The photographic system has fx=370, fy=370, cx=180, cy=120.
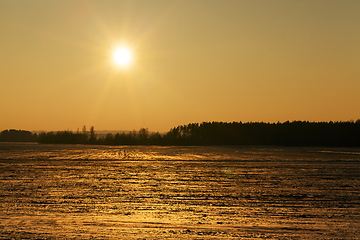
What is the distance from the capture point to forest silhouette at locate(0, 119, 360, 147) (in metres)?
123

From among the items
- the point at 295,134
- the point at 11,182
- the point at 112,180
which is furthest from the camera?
the point at 295,134

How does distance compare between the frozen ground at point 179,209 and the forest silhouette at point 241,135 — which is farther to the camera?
the forest silhouette at point 241,135

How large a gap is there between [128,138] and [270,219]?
134201 millimetres

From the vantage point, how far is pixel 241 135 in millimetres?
141375

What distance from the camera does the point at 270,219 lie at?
43.6 ft

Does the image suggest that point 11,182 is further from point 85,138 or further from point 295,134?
point 85,138

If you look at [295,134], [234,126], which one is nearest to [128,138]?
[234,126]

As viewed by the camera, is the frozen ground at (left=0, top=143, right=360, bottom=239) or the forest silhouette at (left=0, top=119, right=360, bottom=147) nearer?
the frozen ground at (left=0, top=143, right=360, bottom=239)

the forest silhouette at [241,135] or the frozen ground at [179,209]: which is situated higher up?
the forest silhouette at [241,135]

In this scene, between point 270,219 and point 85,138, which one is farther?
point 85,138

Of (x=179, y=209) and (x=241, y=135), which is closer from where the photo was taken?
→ (x=179, y=209)

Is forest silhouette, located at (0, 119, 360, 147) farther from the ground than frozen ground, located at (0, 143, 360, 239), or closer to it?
farther from the ground

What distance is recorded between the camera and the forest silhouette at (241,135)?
404 feet

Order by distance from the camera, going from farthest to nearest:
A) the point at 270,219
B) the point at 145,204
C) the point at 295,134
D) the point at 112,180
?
the point at 295,134 < the point at 112,180 < the point at 145,204 < the point at 270,219
